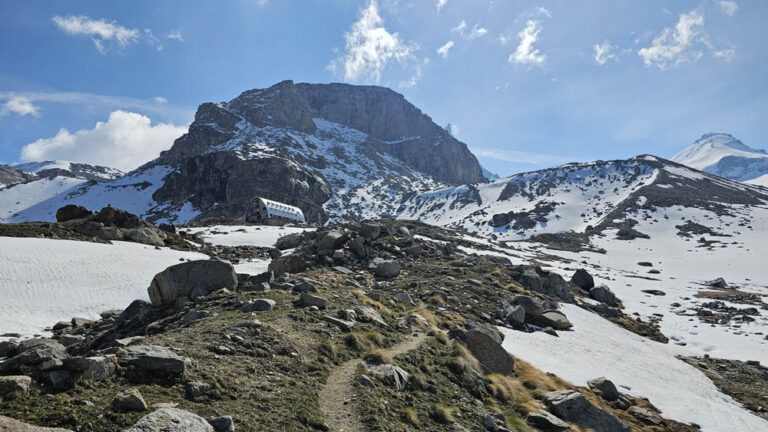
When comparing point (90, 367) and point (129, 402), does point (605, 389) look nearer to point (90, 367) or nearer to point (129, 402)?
point (129, 402)

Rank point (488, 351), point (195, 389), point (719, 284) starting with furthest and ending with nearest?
point (719, 284), point (488, 351), point (195, 389)

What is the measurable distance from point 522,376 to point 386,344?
22.6 feet

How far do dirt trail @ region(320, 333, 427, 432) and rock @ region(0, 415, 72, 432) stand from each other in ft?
16.4

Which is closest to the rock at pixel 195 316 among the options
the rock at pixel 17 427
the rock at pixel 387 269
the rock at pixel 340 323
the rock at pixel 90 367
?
the rock at pixel 340 323

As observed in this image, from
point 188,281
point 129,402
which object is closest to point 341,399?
point 129,402

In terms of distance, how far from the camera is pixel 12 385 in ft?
20.2

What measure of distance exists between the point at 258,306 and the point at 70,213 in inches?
1617

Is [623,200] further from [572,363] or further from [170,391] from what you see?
[170,391]

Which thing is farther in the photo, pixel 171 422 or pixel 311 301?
pixel 311 301

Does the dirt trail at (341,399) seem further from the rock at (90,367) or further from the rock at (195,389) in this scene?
the rock at (90,367)

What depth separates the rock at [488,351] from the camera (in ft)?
53.0

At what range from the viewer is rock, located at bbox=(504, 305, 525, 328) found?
1026 inches

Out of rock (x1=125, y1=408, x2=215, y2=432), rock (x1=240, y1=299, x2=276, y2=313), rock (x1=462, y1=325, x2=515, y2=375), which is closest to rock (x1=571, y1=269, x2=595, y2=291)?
rock (x1=462, y1=325, x2=515, y2=375)

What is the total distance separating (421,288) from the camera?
27.4m
